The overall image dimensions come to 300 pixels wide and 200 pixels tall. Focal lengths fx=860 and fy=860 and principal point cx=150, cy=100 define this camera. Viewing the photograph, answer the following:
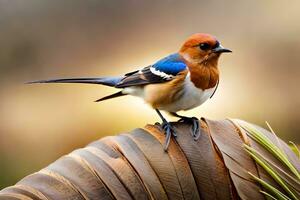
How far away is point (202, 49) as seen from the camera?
1.65 meters

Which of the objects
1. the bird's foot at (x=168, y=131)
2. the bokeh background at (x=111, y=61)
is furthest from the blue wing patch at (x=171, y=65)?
the bokeh background at (x=111, y=61)

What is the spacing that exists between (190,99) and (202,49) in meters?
0.12

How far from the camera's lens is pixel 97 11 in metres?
4.74

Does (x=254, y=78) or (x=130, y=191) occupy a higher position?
(x=130, y=191)

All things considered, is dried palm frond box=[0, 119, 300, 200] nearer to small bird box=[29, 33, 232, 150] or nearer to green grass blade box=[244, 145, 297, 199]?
green grass blade box=[244, 145, 297, 199]

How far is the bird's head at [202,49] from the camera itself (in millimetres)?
1646

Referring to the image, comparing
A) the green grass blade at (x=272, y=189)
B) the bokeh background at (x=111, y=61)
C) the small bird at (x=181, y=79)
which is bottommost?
the bokeh background at (x=111, y=61)

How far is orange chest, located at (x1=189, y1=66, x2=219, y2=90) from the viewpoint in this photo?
161 cm

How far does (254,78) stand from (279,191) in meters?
2.98

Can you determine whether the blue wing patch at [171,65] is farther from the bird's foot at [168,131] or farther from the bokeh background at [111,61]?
the bokeh background at [111,61]

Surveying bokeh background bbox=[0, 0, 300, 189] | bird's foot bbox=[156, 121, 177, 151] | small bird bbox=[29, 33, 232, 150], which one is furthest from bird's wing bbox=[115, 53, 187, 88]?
bokeh background bbox=[0, 0, 300, 189]

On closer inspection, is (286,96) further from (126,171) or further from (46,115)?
(126,171)

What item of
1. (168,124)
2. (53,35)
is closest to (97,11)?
(53,35)

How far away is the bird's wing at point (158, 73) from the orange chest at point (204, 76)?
27 millimetres
